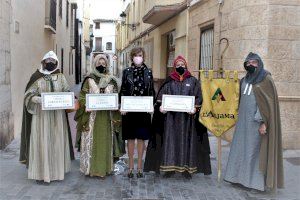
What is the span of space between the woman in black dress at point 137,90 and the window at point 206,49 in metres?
4.97

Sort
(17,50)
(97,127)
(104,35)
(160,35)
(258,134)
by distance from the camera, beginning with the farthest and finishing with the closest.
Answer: (104,35) → (160,35) → (17,50) → (97,127) → (258,134)

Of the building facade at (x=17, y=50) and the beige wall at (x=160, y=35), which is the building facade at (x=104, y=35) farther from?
the building facade at (x=17, y=50)

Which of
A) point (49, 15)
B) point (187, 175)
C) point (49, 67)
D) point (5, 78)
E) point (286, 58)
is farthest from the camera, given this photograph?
point (49, 15)

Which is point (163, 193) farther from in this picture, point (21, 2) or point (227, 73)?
point (21, 2)

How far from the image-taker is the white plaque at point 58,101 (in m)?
5.54

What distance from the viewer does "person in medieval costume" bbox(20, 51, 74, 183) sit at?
569 centimetres

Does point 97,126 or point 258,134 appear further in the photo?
point 97,126

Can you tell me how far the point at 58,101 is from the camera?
563 cm

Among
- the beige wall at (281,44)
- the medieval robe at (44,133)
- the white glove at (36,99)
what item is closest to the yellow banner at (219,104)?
the medieval robe at (44,133)

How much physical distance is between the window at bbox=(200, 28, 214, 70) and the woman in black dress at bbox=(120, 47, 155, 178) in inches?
196

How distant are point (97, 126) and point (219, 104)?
1.79 meters

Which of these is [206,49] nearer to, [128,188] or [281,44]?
[281,44]

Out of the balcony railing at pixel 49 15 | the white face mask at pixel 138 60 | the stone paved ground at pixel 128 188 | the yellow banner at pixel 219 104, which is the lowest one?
the stone paved ground at pixel 128 188

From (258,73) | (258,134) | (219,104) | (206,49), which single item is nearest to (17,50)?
(206,49)
